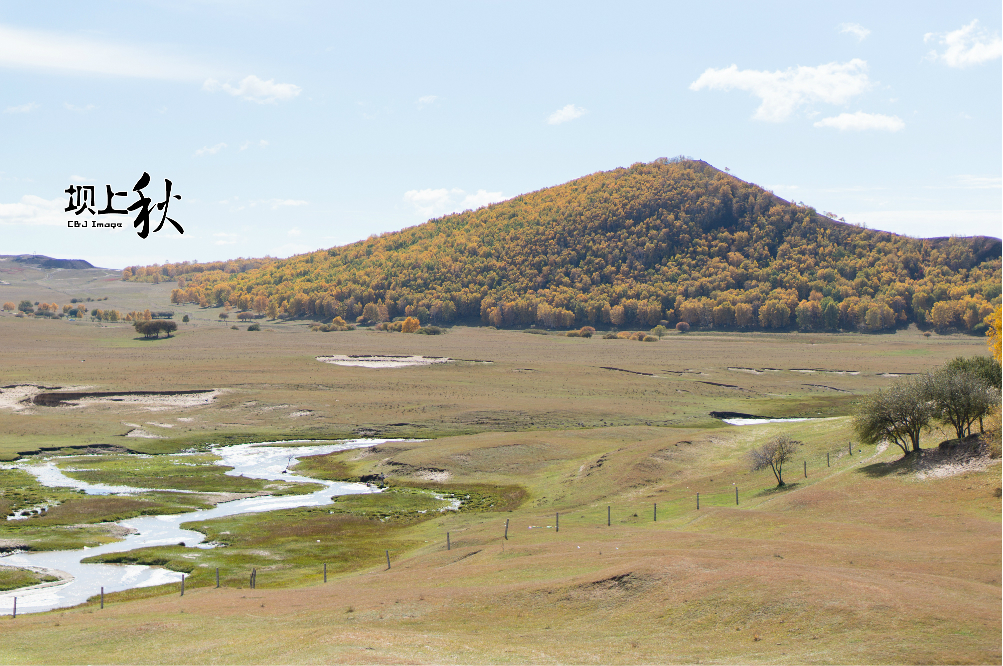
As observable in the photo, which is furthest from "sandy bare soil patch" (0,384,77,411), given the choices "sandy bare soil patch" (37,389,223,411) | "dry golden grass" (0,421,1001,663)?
"dry golden grass" (0,421,1001,663)

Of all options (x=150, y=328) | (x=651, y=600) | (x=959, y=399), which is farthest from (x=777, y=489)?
(x=150, y=328)

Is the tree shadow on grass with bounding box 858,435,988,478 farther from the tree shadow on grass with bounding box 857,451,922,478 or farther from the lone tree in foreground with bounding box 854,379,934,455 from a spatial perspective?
the lone tree in foreground with bounding box 854,379,934,455

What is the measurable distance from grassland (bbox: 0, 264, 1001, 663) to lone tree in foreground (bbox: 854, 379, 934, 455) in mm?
2140

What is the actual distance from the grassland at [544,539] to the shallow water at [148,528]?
81.2 inches

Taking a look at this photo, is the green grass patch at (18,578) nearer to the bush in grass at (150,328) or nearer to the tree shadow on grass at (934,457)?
the tree shadow on grass at (934,457)

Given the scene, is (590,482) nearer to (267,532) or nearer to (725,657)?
(267,532)

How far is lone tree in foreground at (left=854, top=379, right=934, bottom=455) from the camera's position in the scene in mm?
53188

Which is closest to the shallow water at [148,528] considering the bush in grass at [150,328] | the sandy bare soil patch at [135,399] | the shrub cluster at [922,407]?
the sandy bare soil patch at [135,399]

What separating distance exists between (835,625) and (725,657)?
387cm

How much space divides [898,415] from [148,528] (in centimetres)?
4936

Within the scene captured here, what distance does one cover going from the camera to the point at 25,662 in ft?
89.4

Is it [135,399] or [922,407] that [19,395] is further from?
[922,407]

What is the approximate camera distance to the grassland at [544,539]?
2633 centimetres

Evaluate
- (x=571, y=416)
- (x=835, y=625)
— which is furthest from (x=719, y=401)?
(x=835, y=625)
